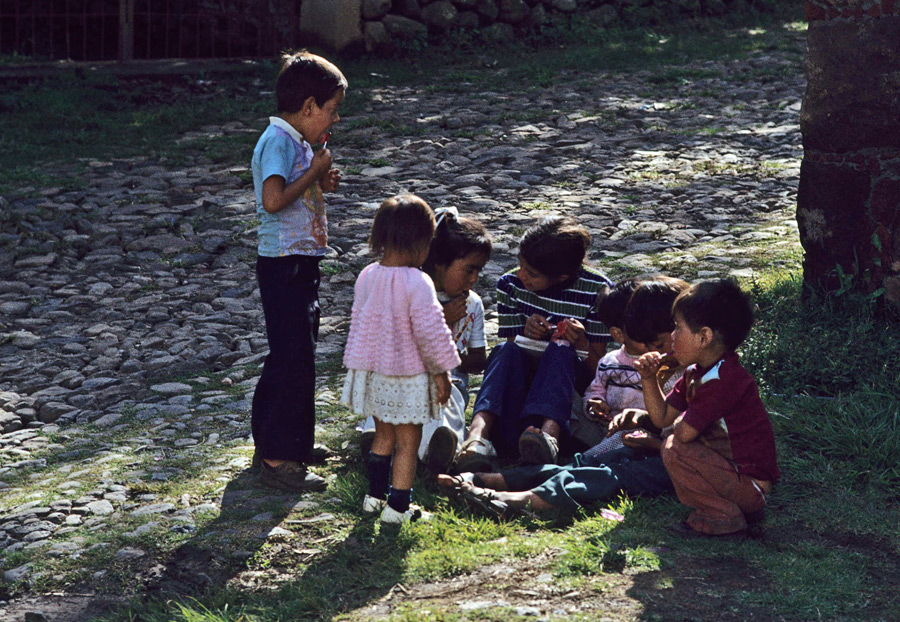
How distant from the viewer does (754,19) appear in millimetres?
15914

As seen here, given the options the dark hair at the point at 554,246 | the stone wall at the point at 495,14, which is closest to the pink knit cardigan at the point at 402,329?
the dark hair at the point at 554,246

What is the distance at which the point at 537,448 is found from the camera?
3.97 metres

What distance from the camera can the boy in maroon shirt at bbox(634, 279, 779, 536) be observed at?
3461mm

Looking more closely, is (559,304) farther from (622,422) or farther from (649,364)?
(649,364)

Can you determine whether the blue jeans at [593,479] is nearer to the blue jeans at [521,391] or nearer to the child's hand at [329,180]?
the blue jeans at [521,391]

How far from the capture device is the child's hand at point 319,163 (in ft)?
12.9

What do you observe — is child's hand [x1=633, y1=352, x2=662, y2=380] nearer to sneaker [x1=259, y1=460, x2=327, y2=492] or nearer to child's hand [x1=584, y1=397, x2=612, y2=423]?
child's hand [x1=584, y1=397, x2=612, y2=423]

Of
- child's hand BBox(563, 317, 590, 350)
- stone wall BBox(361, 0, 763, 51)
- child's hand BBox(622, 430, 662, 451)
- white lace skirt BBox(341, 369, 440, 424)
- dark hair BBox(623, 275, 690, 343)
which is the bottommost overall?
child's hand BBox(622, 430, 662, 451)

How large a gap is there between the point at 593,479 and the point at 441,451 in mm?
580

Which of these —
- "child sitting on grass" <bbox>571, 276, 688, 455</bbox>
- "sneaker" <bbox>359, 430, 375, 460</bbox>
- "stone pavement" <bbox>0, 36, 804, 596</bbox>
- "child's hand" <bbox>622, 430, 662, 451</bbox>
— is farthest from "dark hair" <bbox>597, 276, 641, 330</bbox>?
"stone pavement" <bbox>0, 36, 804, 596</bbox>

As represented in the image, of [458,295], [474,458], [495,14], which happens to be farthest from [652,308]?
[495,14]

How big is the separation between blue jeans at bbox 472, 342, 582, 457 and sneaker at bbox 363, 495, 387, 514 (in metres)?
0.62

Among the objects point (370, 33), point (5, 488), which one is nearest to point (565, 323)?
point (5, 488)

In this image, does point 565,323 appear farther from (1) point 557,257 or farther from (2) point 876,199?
(2) point 876,199
